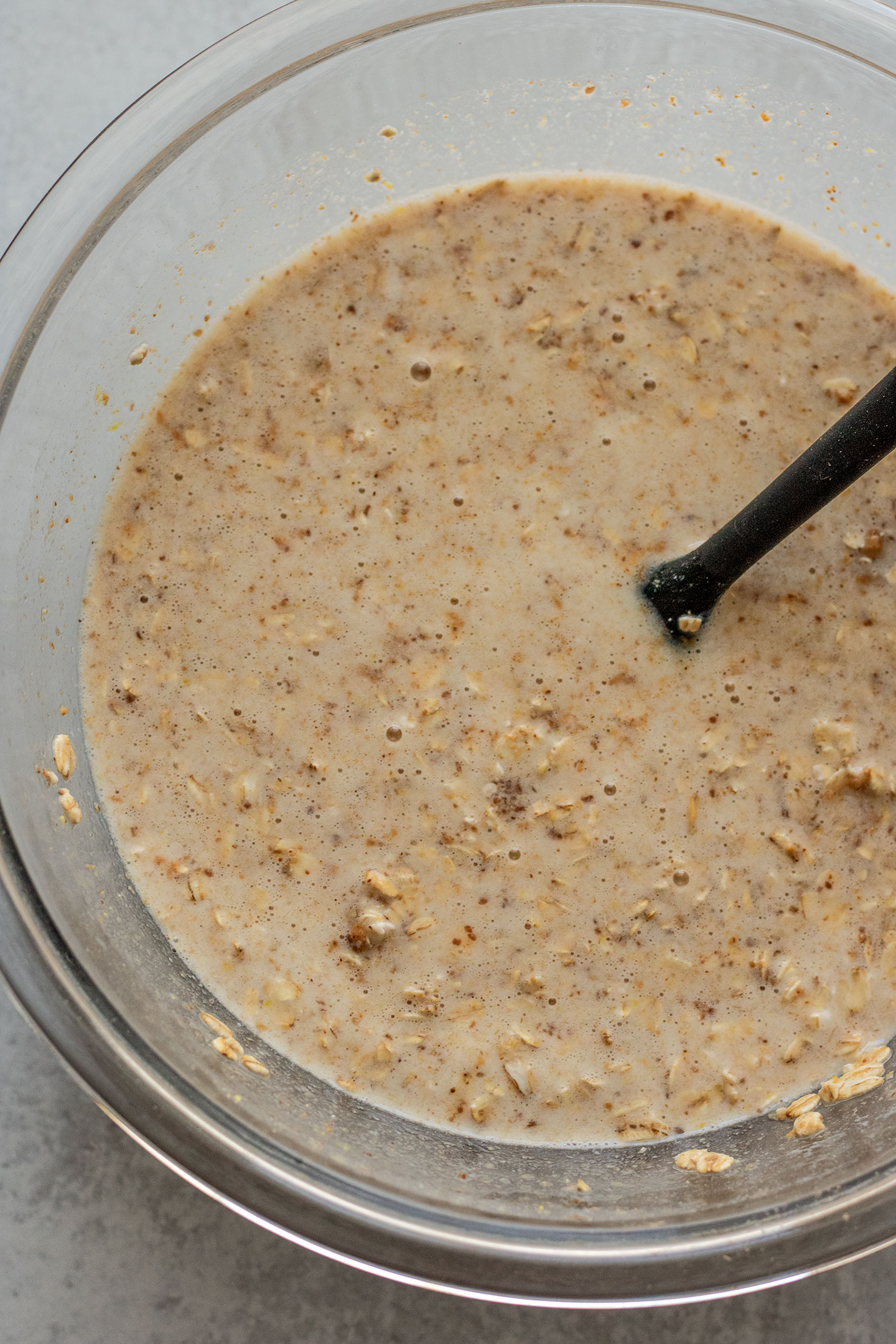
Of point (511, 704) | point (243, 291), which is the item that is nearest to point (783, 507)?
point (511, 704)

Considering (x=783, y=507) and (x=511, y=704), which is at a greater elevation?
(x=783, y=507)

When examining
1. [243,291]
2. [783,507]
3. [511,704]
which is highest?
[783,507]

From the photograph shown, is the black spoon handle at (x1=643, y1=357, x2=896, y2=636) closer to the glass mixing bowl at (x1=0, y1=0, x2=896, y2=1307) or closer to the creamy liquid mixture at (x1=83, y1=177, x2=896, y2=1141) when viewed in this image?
the creamy liquid mixture at (x1=83, y1=177, x2=896, y2=1141)

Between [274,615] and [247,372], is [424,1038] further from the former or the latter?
[247,372]

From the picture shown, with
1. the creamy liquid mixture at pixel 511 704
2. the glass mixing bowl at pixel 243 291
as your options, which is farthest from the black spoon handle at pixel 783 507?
the glass mixing bowl at pixel 243 291

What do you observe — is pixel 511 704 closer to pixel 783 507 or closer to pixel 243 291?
pixel 783 507

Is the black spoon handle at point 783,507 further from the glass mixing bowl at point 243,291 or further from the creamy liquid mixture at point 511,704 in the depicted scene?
the glass mixing bowl at point 243,291
